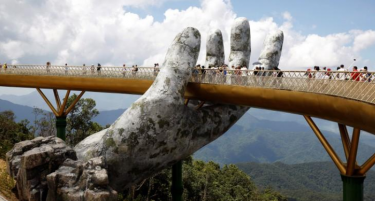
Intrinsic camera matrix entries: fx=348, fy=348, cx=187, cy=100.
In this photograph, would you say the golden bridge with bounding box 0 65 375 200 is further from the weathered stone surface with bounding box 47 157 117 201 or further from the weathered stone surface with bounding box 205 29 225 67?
the weathered stone surface with bounding box 47 157 117 201

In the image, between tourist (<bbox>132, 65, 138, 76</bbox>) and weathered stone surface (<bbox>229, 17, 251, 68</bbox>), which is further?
weathered stone surface (<bbox>229, 17, 251, 68</bbox>)

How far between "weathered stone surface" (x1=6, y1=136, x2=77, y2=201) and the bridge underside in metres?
6.78

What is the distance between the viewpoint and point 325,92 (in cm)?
1205

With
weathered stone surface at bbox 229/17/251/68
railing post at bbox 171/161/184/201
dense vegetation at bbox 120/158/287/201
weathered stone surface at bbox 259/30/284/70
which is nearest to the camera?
weathered stone surface at bbox 259/30/284/70

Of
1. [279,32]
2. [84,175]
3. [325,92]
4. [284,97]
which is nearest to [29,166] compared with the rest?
[84,175]

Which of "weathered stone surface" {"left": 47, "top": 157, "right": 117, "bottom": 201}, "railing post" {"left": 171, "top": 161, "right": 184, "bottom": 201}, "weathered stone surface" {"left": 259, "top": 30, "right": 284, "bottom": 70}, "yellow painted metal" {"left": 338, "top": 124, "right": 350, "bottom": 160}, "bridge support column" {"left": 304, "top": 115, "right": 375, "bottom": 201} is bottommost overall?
"railing post" {"left": 171, "top": 161, "right": 184, "bottom": 201}

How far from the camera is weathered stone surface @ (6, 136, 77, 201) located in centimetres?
1397

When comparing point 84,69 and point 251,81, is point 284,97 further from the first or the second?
point 84,69

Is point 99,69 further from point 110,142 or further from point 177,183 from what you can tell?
point 177,183

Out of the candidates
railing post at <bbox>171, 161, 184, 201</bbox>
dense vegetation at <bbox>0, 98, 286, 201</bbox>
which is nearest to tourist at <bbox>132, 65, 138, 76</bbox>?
railing post at <bbox>171, 161, 184, 201</bbox>

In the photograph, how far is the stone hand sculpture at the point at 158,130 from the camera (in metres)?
16.2

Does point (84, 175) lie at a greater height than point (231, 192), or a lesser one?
greater

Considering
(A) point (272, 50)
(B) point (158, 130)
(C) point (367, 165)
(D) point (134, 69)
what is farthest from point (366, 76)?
(D) point (134, 69)

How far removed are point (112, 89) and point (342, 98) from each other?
47.7 feet
